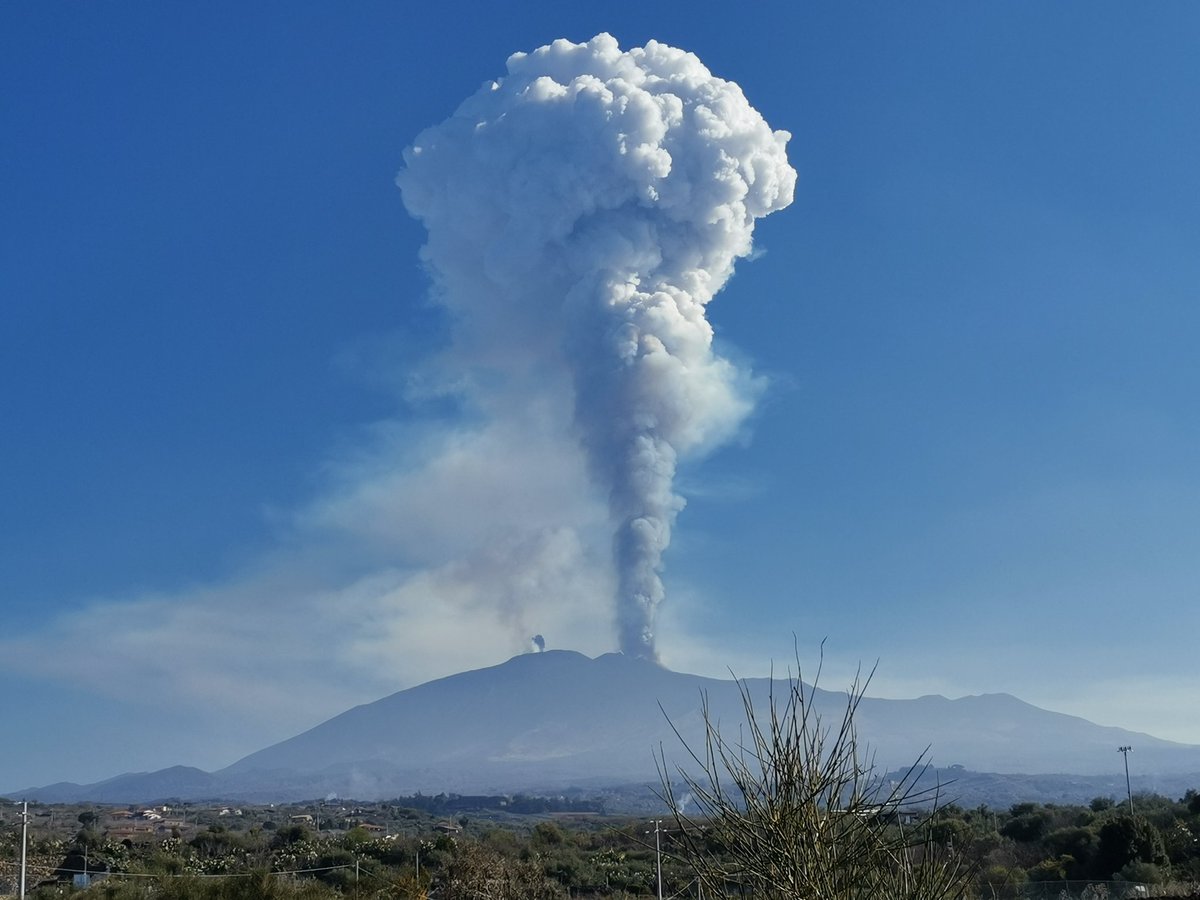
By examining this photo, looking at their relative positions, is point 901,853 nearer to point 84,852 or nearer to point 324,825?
point 84,852

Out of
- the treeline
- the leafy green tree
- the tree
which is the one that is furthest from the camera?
the leafy green tree

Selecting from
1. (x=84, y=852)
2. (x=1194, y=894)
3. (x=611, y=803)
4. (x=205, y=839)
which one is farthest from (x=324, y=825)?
(x=611, y=803)

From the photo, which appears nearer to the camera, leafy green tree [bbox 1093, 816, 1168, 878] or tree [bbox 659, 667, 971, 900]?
tree [bbox 659, 667, 971, 900]

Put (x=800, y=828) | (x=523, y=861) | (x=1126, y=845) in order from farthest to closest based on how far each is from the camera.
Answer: (x=523, y=861)
(x=1126, y=845)
(x=800, y=828)

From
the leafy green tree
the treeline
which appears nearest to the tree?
the treeline

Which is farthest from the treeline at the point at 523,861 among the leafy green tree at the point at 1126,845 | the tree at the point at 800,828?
the tree at the point at 800,828


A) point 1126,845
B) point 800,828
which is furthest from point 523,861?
point 800,828

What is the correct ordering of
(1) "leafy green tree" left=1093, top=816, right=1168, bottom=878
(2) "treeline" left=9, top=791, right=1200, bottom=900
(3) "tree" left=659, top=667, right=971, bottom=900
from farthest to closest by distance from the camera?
(1) "leafy green tree" left=1093, top=816, right=1168, bottom=878 < (2) "treeline" left=9, top=791, right=1200, bottom=900 < (3) "tree" left=659, top=667, right=971, bottom=900

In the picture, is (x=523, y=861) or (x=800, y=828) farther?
(x=523, y=861)

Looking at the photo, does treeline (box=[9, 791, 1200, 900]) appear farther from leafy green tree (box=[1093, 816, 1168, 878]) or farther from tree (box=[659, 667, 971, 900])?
tree (box=[659, 667, 971, 900])

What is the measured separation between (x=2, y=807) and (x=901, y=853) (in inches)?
2560

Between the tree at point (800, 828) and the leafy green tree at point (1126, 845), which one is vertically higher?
the tree at point (800, 828)

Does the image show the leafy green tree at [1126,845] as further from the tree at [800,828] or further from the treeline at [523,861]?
the tree at [800,828]

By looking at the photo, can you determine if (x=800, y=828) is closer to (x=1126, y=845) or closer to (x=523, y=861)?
(x=1126, y=845)
